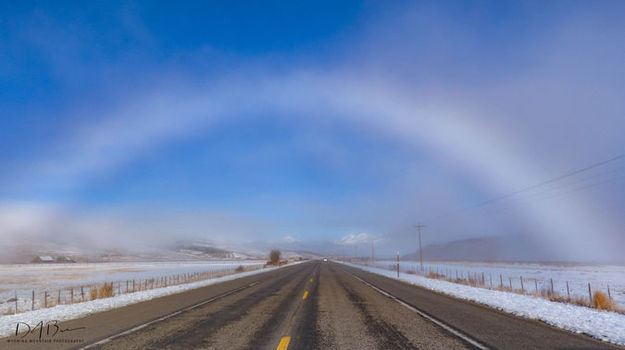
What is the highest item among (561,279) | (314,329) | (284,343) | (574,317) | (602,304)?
(284,343)

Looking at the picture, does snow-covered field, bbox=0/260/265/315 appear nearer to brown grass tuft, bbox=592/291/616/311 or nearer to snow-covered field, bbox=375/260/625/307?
brown grass tuft, bbox=592/291/616/311

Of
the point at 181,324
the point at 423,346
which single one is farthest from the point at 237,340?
the point at 423,346

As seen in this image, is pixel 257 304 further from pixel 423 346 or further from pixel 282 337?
pixel 423 346

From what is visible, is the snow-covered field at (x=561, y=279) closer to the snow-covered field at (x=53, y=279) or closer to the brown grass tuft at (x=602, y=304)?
the brown grass tuft at (x=602, y=304)

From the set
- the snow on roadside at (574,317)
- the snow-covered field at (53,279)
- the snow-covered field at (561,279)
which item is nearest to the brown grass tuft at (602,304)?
the snow on roadside at (574,317)

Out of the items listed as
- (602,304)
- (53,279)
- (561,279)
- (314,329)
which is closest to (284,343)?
(314,329)

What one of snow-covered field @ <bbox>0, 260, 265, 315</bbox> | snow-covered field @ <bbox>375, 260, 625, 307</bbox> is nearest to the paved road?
snow-covered field @ <bbox>0, 260, 265, 315</bbox>

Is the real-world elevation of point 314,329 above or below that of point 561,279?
above

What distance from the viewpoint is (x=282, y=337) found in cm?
749

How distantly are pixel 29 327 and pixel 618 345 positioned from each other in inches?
559

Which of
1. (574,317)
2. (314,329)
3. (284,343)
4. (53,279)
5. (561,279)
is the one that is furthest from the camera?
(53,279)

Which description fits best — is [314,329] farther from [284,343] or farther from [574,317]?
[574,317]

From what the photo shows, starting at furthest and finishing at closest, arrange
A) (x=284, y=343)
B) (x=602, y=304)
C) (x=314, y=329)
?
(x=602, y=304) → (x=314, y=329) → (x=284, y=343)

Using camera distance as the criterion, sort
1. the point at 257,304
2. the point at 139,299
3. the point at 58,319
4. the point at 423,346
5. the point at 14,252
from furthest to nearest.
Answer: the point at 14,252 → the point at 139,299 → the point at 257,304 → the point at 58,319 → the point at 423,346
